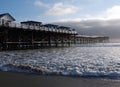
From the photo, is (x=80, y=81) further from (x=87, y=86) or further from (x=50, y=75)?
(x=50, y=75)

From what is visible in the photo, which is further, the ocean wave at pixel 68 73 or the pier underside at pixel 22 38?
the pier underside at pixel 22 38

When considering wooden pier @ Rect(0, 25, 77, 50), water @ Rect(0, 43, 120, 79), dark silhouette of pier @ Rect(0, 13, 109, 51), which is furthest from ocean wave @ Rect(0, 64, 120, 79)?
wooden pier @ Rect(0, 25, 77, 50)

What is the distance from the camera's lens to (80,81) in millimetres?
8594

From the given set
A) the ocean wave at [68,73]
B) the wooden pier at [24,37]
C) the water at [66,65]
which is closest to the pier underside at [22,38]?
the wooden pier at [24,37]

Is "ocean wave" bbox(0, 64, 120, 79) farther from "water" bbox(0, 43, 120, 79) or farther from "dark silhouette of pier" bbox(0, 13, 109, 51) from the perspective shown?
"dark silhouette of pier" bbox(0, 13, 109, 51)

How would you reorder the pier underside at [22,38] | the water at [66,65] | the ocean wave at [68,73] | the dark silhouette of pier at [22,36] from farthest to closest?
the pier underside at [22,38], the dark silhouette of pier at [22,36], the water at [66,65], the ocean wave at [68,73]

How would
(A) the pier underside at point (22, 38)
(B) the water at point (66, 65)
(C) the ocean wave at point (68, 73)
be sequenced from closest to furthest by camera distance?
(C) the ocean wave at point (68, 73), (B) the water at point (66, 65), (A) the pier underside at point (22, 38)

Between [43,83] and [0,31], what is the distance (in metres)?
31.3

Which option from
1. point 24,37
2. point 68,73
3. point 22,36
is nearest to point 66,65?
point 68,73

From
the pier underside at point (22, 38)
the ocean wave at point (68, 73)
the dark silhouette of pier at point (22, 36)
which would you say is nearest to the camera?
the ocean wave at point (68, 73)

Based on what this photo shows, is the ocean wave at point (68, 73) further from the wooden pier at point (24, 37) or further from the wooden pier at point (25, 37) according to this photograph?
the wooden pier at point (24, 37)

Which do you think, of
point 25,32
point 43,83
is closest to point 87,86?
point 43,83

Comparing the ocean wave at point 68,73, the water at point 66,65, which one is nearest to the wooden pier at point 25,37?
the water at point 66,65

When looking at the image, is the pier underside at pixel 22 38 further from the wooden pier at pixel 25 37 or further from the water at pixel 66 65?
the water at pixel 66 65
